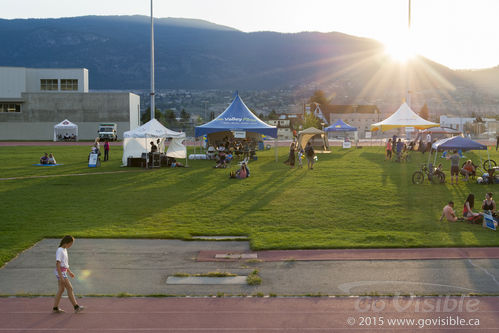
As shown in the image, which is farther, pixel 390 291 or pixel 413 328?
pixel 390 291

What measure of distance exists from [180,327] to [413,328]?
12.0ft

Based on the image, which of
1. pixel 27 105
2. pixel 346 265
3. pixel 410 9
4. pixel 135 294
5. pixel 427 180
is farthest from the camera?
pixel 27 105

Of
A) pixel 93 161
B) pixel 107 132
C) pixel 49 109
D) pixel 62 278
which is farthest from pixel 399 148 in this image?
pixel 49 109

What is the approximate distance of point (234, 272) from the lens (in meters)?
10.4

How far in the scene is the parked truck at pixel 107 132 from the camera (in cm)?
6716

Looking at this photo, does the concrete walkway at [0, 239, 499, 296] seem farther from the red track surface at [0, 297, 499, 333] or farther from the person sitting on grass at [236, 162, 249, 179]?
the person sitting on grass at [236, 162, 249, 179]

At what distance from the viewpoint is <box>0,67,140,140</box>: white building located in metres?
74.5

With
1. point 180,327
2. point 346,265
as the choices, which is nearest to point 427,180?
point 346,265

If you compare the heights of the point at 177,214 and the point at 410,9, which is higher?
the point at 410,9

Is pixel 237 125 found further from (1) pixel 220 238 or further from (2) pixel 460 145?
(1) pixel 220 238

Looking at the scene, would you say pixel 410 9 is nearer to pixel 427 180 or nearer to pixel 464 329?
pixel 427 180

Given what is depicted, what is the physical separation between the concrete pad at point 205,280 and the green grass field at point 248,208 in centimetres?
251

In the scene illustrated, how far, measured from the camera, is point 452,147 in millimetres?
21609

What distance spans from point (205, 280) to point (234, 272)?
30.3 inches
